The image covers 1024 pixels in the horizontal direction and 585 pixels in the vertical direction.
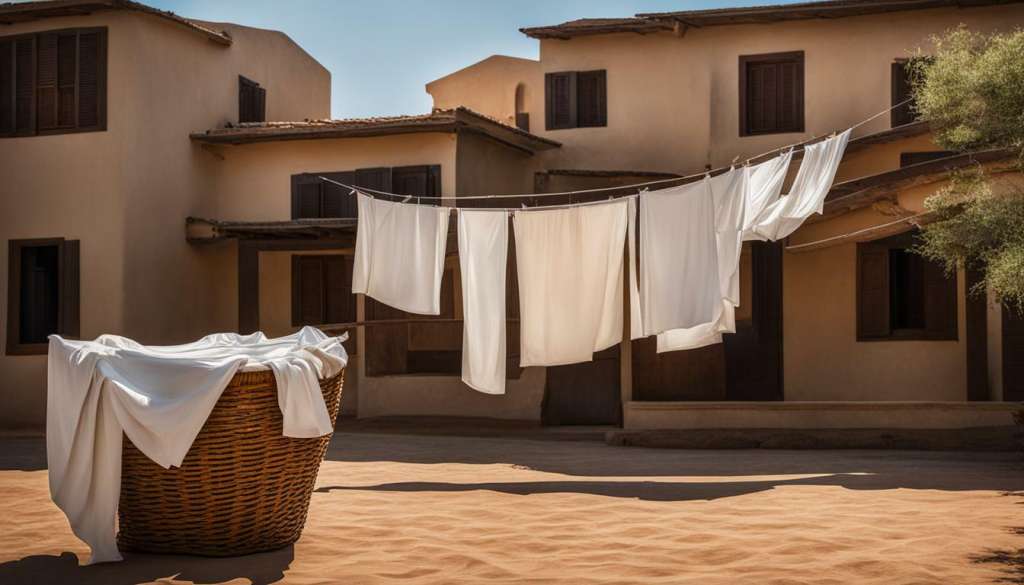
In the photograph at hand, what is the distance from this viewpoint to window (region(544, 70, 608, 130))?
20.0 metres

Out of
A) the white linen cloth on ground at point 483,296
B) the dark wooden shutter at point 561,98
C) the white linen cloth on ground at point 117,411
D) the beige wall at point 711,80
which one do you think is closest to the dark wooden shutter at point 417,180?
the beige wall at point 711,80

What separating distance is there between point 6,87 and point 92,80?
1.65 m

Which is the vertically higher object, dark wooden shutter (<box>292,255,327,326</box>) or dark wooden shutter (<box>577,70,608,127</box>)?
dark wooden shutter (<box>577,70,608,127</box>)

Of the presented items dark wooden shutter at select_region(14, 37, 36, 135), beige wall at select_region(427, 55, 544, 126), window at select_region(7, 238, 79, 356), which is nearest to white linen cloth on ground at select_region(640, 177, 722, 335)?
window at select_region(7, 238, 79, 356)

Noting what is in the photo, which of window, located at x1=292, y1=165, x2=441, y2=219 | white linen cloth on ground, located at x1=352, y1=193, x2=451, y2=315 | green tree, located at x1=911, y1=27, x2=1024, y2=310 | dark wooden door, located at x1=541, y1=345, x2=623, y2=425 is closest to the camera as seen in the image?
green tree, located at x1=911, y1=27, x2=1024, y2=310

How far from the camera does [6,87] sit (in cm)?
1900

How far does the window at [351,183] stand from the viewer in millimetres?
18719

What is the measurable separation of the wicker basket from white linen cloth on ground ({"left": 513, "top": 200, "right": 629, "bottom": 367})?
6023 mm

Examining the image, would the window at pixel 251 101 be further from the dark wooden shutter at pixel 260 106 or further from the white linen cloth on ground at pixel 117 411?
the white linen cloth on ground at pixel 117 411

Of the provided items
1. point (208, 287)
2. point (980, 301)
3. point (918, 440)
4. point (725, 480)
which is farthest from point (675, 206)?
point (208, 287)

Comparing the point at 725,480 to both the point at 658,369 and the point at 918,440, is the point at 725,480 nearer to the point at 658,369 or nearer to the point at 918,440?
the point at 918,440

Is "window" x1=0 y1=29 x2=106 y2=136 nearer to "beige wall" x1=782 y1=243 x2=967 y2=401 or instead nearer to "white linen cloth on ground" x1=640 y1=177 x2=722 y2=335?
"white linen cloth on ground" x1=640 y1=177 x2=722 y2=335

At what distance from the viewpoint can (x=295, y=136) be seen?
19078 mm

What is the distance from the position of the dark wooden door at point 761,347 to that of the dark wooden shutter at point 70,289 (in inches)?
389
